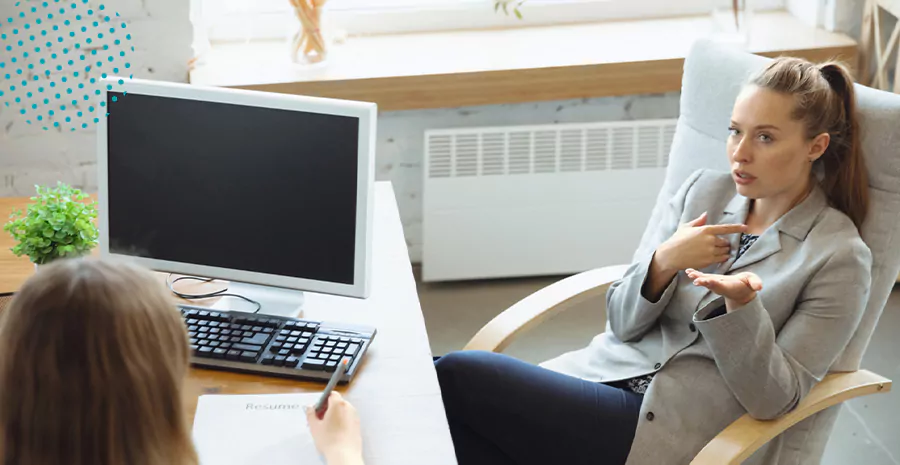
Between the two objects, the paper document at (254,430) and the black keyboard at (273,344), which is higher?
the black keyboard at (273,344)

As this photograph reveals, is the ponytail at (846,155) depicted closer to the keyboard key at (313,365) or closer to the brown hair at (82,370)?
the keyboard key at (313,365)

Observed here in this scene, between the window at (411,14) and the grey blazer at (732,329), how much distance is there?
1.44m

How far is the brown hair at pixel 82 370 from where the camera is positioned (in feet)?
3.39

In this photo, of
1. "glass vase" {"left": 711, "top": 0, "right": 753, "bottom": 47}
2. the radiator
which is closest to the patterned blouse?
the radiator

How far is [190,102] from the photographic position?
167 cm

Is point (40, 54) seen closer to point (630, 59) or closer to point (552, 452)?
point (630, 59)

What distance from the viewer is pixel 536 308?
6.82 ft

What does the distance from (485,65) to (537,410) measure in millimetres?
1370

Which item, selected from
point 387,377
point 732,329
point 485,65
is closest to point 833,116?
point 732,329

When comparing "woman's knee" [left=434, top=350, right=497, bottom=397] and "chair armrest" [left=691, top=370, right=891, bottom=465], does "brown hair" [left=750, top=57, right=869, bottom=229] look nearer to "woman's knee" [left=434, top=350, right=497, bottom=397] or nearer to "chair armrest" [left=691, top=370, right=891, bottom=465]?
"chair armrest" [left=691, top=370, right=891, bottom=465]

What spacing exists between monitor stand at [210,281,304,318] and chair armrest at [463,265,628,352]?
40 centimetres

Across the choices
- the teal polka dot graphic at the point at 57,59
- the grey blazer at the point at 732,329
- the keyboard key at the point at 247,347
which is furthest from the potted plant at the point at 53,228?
the teal polka dot graphic at the point at 57,59

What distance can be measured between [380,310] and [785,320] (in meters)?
0.70

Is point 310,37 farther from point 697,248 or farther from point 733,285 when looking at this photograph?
point 733,285
